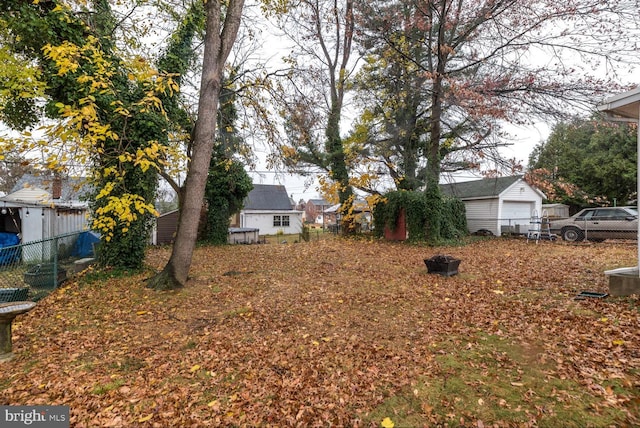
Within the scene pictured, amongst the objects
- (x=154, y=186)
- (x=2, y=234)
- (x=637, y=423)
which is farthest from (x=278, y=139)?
(x=2, y=234)

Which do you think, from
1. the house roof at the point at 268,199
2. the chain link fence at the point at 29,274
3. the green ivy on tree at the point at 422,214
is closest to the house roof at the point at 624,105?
the green ivy on tree at the point at 422,214

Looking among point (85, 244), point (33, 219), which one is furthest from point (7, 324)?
point (33, 219)

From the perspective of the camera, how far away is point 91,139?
475 cm

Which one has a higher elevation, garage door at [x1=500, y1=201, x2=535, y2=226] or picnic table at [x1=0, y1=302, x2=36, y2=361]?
garage door at [x1=500, y1=201, x2=535, y2=226]

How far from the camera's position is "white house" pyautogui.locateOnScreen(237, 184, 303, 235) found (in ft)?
90.4

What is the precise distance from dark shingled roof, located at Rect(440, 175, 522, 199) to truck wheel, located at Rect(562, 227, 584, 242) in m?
3.91

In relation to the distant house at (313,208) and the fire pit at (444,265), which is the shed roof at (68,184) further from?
the distant house at (313,208)

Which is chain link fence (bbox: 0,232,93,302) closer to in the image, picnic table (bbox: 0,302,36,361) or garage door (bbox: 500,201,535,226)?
picnic table (bbox: 0,302,36,361)

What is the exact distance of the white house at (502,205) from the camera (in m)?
18.2

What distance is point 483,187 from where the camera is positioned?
65.5 feet

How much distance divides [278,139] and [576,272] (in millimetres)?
8038

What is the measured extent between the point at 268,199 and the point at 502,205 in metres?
19.1

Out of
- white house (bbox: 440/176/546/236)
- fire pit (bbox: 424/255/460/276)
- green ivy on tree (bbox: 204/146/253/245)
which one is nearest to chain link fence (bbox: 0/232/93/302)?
green ivy on tree (bbox: 204/146/253/245)

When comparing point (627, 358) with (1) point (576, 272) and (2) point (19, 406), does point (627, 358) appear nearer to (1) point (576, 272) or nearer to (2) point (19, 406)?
(1) point (576, 272)
